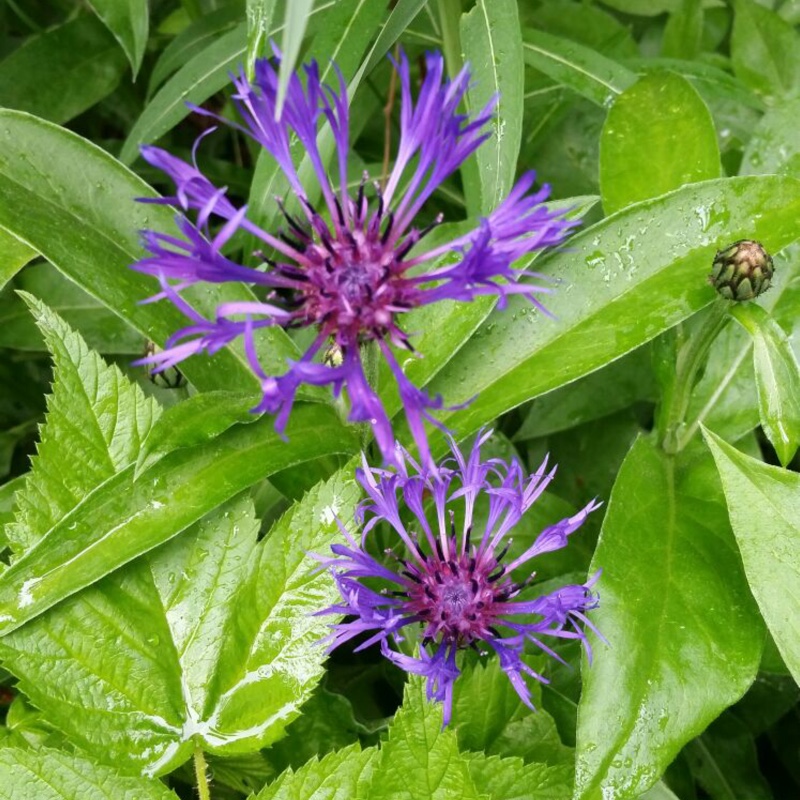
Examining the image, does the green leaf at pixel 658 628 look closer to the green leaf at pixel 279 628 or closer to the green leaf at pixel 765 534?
the green leaf at pixel 765 534

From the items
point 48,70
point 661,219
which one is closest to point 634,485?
point 661,219

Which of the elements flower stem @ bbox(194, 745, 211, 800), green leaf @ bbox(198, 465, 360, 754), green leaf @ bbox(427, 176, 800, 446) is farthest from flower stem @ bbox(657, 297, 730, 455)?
flower stem @ bbox(194, 745, 211, 800)

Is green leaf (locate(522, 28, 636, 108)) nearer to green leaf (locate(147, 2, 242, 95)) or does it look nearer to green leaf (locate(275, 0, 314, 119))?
green leaf (locate(147, 2, 242, 95))

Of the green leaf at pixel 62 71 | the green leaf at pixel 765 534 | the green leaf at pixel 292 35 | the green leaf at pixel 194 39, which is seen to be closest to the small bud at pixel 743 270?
the green leaf at pixel 765 534

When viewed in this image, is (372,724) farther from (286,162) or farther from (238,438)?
(286,162)

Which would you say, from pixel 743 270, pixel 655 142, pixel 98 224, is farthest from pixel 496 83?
pixel 98 224
